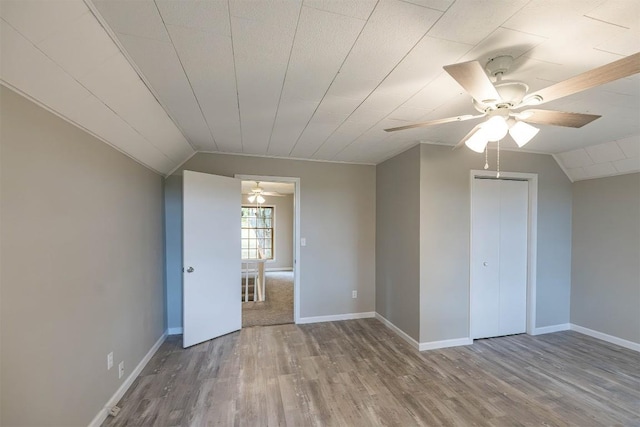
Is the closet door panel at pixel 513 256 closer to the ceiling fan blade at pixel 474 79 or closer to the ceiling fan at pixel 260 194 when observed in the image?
the ceiling fan blade at pixel 474 79

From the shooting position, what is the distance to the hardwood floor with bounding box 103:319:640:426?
2.08 meters

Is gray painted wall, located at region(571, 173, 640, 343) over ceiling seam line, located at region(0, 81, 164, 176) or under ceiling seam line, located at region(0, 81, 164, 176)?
under

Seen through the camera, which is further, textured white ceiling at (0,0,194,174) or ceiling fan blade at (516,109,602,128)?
ceiling fan blade at (516,109,602,128)

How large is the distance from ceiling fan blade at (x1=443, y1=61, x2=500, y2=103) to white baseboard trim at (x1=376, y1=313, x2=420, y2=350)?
274 centimetres

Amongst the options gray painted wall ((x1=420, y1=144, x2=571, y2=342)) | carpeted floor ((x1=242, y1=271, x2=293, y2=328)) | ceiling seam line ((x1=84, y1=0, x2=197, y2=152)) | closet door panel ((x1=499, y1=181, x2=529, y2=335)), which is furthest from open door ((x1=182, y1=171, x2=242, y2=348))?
closet door panel ((x1=499, y1=181, x2=529, y2=335))

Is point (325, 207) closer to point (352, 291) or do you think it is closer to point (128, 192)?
point (352, 291)

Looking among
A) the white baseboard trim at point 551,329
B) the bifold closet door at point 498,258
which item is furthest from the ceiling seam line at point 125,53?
the white baseboard trim at point 551,329

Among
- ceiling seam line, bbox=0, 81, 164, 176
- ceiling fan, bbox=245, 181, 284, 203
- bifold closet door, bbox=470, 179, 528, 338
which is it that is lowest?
bifold closet door, bbox=470, 179, 528, 338

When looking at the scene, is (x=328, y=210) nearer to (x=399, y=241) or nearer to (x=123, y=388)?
(x=399, y=241)

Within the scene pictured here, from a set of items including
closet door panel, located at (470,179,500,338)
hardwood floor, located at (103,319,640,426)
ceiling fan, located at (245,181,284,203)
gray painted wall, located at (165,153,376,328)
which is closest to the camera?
hardwood floor, located at (103,319,640,426)

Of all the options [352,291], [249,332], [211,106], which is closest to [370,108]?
[211,106]

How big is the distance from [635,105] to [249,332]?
14.4 ft

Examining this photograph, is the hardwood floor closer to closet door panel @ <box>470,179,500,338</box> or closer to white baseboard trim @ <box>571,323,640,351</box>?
white baseboard trim @ <box>571,323,640,351</box>

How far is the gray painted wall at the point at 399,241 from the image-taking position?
10.6 ft
